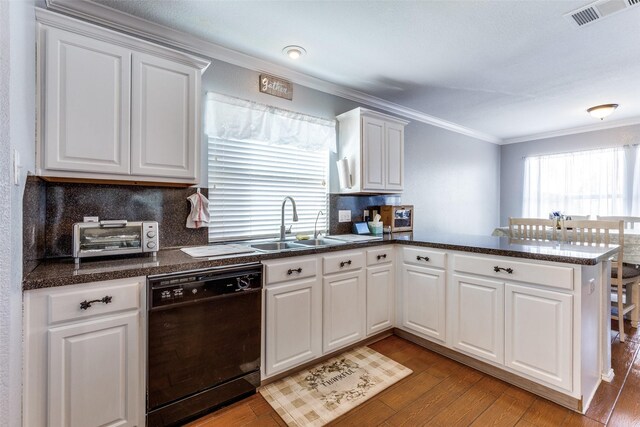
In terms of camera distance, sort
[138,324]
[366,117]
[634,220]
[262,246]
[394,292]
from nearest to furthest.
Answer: [138,324], [262,246], [394,292], [366,117], [634,220]

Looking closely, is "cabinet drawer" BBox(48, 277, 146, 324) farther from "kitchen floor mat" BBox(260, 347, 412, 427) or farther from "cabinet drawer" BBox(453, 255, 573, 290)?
"cabinet drawer" BBox(453, 255, 573, 290)

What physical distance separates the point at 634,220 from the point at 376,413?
4.15 m

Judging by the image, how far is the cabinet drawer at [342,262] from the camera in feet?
7.46

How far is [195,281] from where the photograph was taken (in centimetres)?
167

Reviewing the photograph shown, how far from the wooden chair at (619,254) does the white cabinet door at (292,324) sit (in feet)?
7.51

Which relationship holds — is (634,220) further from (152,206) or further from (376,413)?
(152,206)

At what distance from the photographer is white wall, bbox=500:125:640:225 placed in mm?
4499

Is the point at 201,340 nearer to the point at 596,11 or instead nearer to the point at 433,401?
the point at 433,401

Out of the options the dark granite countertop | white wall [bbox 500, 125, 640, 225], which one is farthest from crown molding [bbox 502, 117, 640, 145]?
the dark granite countertop

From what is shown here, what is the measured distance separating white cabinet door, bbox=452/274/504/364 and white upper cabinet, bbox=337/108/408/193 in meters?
1.22

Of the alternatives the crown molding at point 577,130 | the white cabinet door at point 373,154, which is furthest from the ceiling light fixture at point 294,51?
the crown molding at point 577,130

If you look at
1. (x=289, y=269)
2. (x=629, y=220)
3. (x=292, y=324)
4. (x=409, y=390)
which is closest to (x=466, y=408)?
(x=409, y=390)

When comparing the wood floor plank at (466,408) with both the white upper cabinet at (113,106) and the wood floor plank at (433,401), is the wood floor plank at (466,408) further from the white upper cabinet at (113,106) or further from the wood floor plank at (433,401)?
the white upper cabinet at (113,106)

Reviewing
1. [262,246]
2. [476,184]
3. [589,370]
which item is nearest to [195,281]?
[262,246]
